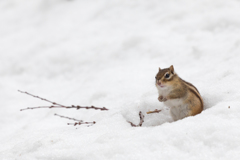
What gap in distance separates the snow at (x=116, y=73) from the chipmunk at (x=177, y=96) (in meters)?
0.18

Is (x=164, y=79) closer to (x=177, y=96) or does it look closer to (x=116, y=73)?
(x=177, y=96)

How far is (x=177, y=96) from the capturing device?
2686 mm

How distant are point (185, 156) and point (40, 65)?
4.45 m

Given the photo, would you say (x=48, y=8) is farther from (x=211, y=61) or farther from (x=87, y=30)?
(x=211, y=61)

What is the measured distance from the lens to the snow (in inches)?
79.0

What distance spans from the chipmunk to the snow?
0.18 meters

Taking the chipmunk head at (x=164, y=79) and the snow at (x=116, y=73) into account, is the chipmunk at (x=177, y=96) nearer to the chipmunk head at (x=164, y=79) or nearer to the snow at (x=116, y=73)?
the chipmunk head at (x=164, y=79)

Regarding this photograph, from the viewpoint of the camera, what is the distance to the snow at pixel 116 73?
2.01 meters

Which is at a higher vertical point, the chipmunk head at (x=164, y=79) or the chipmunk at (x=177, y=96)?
the chipmunk head at (x=164, y=79)

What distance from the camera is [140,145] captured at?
77.1 inches

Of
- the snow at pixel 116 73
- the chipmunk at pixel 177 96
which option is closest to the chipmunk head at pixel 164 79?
the chipmunk at pixel 177 96

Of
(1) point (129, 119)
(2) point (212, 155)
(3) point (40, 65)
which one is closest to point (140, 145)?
(2) point (212, 155)

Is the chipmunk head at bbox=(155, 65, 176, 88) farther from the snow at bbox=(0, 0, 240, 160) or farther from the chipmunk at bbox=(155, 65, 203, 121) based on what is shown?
the snow at bbox=(0, 0, 240, 160)

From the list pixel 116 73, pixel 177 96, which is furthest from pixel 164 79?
pixel 116 73
